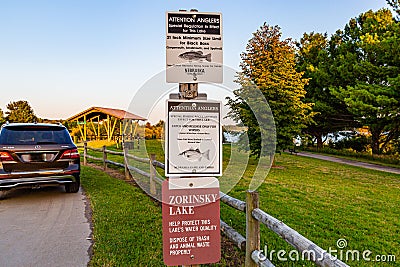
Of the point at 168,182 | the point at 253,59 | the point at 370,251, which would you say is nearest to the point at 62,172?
the point at 168,182

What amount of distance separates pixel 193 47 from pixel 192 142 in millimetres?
755

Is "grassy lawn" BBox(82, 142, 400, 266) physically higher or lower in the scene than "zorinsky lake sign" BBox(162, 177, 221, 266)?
lower

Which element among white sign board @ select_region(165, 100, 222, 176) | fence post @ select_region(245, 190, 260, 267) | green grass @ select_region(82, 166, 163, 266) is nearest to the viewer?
white sign board @ select_region(165, 100, 222, 176)

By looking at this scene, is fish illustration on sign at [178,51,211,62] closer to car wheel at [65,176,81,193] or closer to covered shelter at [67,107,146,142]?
covered shelter at [67,107,146,142]

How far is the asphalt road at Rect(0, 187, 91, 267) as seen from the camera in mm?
3924

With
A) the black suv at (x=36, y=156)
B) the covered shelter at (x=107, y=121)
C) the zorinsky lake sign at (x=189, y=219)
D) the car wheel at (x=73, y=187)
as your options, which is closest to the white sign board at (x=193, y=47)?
the covered shelter at (x=107, y=121)

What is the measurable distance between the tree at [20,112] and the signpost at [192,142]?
55581 mm

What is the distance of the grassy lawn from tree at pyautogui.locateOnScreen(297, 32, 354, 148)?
17697mm

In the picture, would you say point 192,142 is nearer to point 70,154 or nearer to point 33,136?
point 70,154

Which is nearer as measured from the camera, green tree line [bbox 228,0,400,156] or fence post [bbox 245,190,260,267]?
fence post [bbox 245,190,260,267]

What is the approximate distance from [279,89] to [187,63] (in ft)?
35.2

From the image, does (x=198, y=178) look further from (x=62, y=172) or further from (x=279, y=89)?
(x=279, y=89)

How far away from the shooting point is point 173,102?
2449 millimetres

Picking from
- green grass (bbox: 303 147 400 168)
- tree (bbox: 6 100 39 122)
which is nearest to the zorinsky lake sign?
green grass (bbox: 303 147 400 168)
